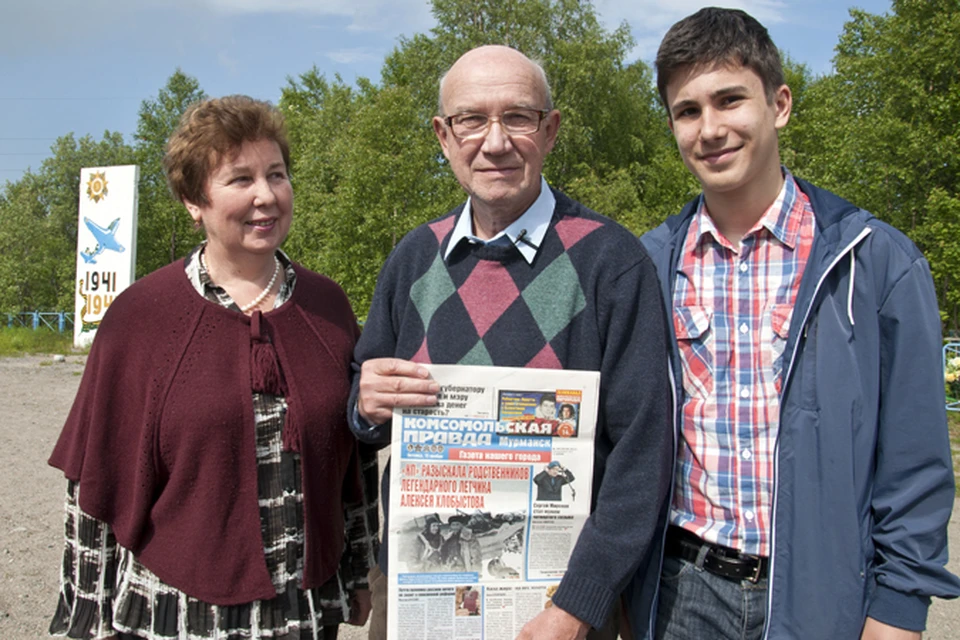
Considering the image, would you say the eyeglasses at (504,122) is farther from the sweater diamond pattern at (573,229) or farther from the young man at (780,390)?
the young man at (780,390)

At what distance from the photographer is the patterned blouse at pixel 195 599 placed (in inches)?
95.0

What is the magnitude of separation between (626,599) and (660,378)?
2.71ft

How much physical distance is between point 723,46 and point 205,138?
1.67 meters

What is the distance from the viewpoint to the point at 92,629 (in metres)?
2.47

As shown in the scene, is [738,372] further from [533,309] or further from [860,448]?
[533,309]

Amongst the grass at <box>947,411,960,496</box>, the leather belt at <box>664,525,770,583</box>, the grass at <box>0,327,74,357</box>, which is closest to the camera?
the leather belt at <box>664,525,770,583</box>

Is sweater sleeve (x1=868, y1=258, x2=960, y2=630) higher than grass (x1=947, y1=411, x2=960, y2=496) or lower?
higher

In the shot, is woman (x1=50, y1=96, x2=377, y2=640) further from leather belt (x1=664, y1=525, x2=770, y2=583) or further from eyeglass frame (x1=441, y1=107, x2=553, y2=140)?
leather belt (x1=664, y1=525, x2=770, y2=583)

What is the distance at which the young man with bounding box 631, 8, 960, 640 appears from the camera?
6.57 feet

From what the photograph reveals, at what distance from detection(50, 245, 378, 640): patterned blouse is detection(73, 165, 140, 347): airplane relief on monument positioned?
21313 mm

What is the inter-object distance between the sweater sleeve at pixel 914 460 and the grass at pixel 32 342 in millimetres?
25240

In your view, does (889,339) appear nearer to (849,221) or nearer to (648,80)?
(849,221)

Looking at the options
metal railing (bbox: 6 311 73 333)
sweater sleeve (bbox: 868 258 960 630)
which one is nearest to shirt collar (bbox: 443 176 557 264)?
sweater sleeve (bbox: 868 258 960 630)

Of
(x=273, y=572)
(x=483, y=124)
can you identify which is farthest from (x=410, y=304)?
(x=273, y=572)
